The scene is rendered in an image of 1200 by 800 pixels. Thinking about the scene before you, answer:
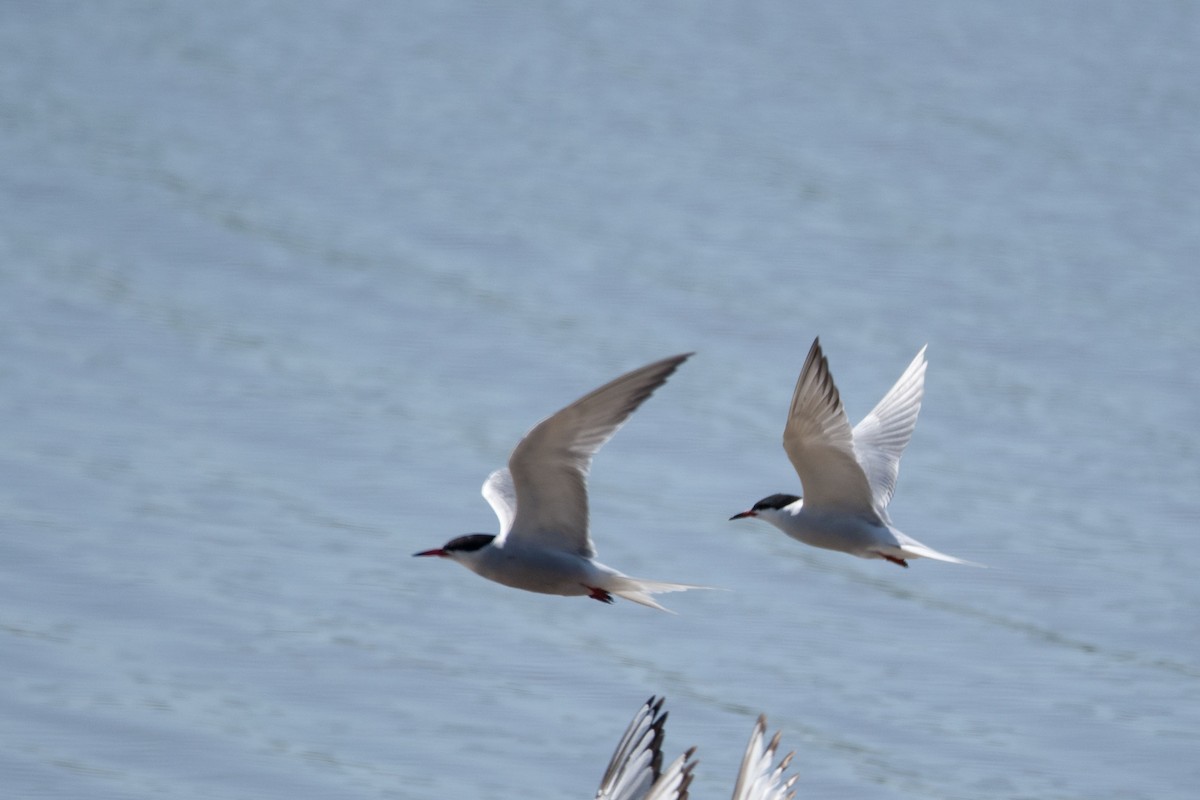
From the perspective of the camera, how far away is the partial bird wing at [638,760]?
5.16 m

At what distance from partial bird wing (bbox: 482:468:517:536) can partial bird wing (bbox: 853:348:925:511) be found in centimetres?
117

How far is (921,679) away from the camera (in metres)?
8.66

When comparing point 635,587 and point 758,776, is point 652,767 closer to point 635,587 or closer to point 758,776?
point 758,776

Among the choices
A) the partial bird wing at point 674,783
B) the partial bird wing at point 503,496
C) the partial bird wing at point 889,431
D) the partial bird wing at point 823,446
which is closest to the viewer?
the partial bird wing at point 674,783

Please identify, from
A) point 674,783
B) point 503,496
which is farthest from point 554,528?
point 674,783

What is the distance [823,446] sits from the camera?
249 inches

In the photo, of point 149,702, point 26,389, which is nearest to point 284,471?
point 26,389

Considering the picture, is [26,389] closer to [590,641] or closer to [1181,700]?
[590,641]

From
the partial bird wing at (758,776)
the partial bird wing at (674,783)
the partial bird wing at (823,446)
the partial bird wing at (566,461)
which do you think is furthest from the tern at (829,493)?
the partial bird wing at (674,783)

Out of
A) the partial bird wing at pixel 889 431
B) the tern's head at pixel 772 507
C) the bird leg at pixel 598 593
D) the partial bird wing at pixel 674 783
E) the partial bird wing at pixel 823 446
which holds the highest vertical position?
the partial bird wing at pixel 889 431

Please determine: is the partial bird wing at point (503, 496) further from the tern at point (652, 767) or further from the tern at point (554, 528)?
the tern at point (652, 767)

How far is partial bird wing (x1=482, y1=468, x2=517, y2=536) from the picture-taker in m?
5.96

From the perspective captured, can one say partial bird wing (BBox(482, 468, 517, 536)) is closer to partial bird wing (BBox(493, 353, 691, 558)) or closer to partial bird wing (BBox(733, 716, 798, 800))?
partial bird wing (BBox(493, 353, 691, 558))

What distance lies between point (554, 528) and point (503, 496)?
1.28 ft
